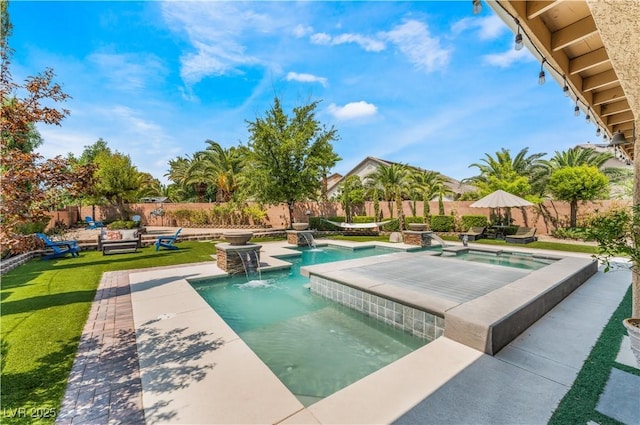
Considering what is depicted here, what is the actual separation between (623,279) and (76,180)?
1018 centimetres

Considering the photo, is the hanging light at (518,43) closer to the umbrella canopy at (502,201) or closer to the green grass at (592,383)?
the green grass at (592,383)

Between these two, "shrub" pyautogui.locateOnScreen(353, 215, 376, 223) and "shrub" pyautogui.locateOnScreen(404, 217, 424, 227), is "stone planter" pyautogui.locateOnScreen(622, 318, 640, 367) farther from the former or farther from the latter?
"shrub" pyautogui.locateOnScreen(353, 215, 376, 223)

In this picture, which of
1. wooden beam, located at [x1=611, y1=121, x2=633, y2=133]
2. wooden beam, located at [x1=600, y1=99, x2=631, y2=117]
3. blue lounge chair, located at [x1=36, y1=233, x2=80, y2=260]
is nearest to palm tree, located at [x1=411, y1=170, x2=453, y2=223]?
wooden beam, located at [x1=611, y1=121, x2=633, y2=133]

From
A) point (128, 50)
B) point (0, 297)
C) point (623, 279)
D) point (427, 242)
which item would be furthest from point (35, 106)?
point (427, 242)

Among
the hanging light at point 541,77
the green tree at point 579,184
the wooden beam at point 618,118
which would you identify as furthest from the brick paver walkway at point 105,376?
the green tree at point 579,184

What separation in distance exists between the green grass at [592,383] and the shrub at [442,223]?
523 inches

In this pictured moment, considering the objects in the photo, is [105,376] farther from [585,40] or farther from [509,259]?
[509,259]

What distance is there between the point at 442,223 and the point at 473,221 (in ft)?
5.42

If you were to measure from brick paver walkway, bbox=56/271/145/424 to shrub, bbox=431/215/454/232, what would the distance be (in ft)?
52.5

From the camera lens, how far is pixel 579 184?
516 inches

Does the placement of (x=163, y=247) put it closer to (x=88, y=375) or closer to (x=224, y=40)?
(x=224, y=40)

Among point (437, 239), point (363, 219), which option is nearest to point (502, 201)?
point (437, 239)

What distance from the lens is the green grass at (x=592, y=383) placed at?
2031 millimetres

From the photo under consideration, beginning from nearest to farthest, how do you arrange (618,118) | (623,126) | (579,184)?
(618,118)
(623,126)
(579,184)
